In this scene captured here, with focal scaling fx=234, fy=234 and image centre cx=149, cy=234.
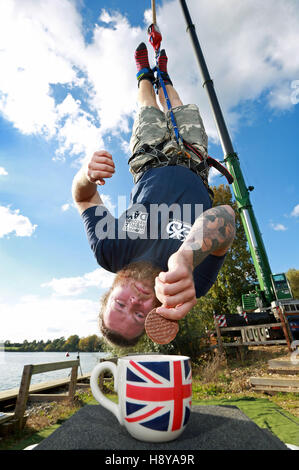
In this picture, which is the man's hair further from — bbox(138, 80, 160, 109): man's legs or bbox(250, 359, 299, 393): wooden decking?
bbox(250, 359, 299, 393): wooden decking

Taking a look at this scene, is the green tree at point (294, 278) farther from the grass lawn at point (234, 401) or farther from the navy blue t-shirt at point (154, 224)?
the navy blue t-shirt at point (154, 224)

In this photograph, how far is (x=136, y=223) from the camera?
1.25m

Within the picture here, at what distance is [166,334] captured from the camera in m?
0.81

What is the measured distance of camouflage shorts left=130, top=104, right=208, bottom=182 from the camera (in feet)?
5.04

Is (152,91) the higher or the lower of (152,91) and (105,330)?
the higher

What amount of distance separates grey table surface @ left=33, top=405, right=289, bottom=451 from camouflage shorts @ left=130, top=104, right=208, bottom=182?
1.32m

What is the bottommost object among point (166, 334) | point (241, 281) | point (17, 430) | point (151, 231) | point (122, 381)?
point (17, 430)

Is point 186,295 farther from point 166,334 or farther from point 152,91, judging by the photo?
point 152,91

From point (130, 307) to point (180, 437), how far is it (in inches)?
24.1

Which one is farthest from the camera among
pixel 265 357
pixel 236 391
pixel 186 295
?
pixel 265 357

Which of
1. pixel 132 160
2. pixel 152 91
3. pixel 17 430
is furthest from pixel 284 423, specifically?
pixel 152 91

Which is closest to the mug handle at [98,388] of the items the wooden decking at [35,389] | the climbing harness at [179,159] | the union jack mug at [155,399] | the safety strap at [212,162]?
the union jack mug at [155,399]

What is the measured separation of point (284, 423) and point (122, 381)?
261cm

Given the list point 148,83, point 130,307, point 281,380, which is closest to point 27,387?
point 130,307
